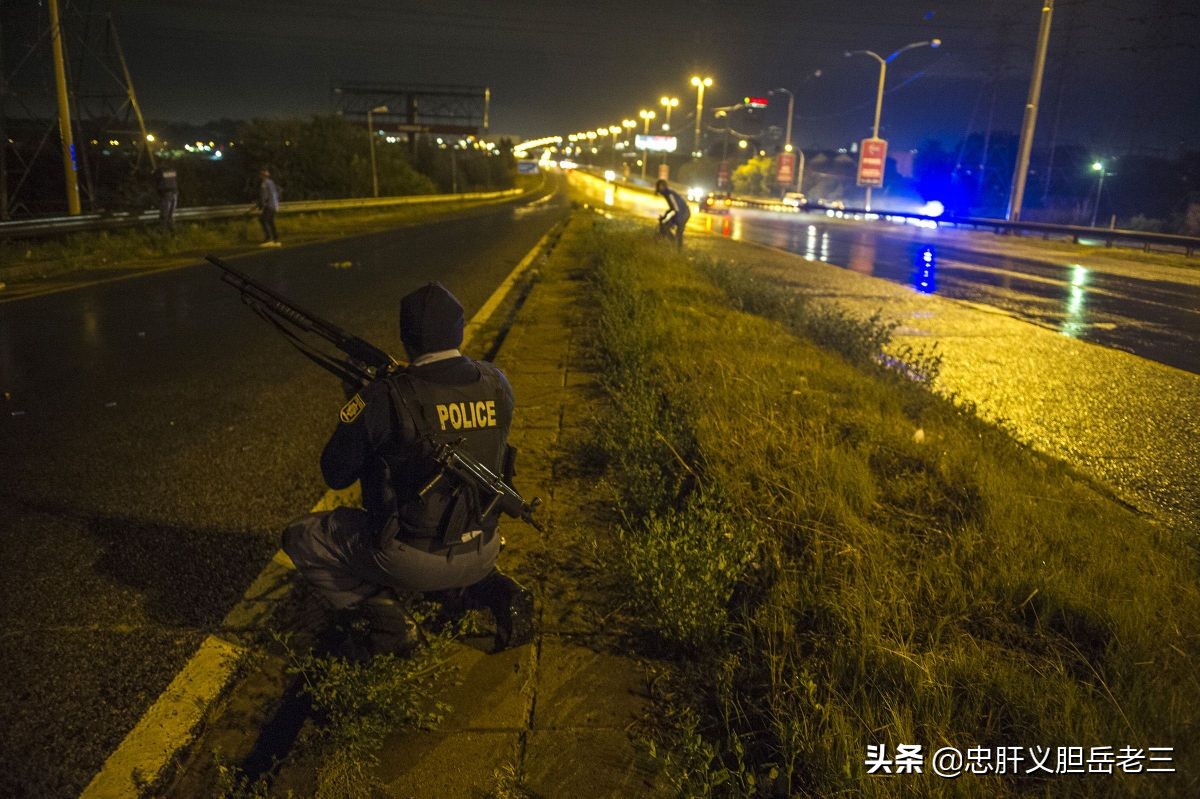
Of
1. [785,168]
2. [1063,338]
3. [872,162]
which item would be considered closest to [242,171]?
[872,162]

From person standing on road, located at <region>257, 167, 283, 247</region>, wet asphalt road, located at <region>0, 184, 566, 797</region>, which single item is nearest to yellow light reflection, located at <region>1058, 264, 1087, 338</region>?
wet asphalt road, located at <region>0, 184, 566, 797</region>

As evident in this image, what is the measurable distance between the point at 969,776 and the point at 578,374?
220 inches

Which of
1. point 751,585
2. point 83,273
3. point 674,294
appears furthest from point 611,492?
point 83,273

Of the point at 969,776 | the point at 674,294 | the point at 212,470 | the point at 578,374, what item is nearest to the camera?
the point at 969,776

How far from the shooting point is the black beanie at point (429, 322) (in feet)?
9.47

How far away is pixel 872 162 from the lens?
174 ft

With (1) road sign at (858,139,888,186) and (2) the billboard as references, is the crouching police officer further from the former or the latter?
(2) the billboard

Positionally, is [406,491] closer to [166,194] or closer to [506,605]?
[506,605]

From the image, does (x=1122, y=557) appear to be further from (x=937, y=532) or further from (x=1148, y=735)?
(x=1148, y=735)

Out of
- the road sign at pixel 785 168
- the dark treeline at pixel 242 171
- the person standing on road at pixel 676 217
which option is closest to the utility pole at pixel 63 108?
the dark treeline at pixel 242 171

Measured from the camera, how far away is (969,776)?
7.48 feet

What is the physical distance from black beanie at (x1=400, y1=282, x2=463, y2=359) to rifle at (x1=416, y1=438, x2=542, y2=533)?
0.35m

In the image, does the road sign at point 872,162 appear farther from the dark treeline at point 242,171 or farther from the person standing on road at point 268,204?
the person standing on road at point 268,204

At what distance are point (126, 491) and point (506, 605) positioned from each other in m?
2.97
